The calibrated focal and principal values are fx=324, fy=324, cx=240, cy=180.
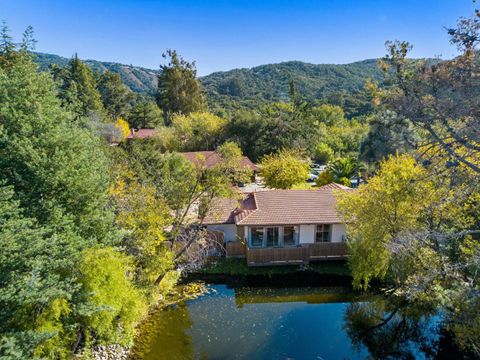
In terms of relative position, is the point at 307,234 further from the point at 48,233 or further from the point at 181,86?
the point at 181,86

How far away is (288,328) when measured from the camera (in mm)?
13953

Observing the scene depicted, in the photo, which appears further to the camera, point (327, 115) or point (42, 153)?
point (327, 115)

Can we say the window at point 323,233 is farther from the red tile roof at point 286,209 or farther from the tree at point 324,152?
the tree at point 324,152

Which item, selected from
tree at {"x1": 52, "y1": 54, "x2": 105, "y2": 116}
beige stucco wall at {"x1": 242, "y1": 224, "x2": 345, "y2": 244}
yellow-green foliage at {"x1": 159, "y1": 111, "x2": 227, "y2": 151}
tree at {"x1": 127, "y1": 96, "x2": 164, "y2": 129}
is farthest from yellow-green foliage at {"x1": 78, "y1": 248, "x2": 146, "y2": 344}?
tree at {"x1": 127, "y1": 96, "x2": 164, "y2": 129}

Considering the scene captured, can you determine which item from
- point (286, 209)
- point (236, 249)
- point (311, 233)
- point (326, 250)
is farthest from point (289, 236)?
point (236, 249)

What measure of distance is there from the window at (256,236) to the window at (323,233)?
3421mm

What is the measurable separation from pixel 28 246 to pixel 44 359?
3184mm

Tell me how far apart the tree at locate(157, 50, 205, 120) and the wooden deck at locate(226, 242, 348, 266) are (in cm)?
4455

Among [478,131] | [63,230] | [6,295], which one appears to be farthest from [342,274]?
[6,295]

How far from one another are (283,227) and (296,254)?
1858 millimetres

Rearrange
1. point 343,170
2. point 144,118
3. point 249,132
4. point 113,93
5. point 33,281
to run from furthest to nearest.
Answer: point 113,93
point 144,118
point 249,132
point 343,170
point 33,281

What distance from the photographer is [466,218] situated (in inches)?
508

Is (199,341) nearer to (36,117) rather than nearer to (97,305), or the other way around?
(97,305)

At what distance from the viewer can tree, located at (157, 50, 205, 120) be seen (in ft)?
193
